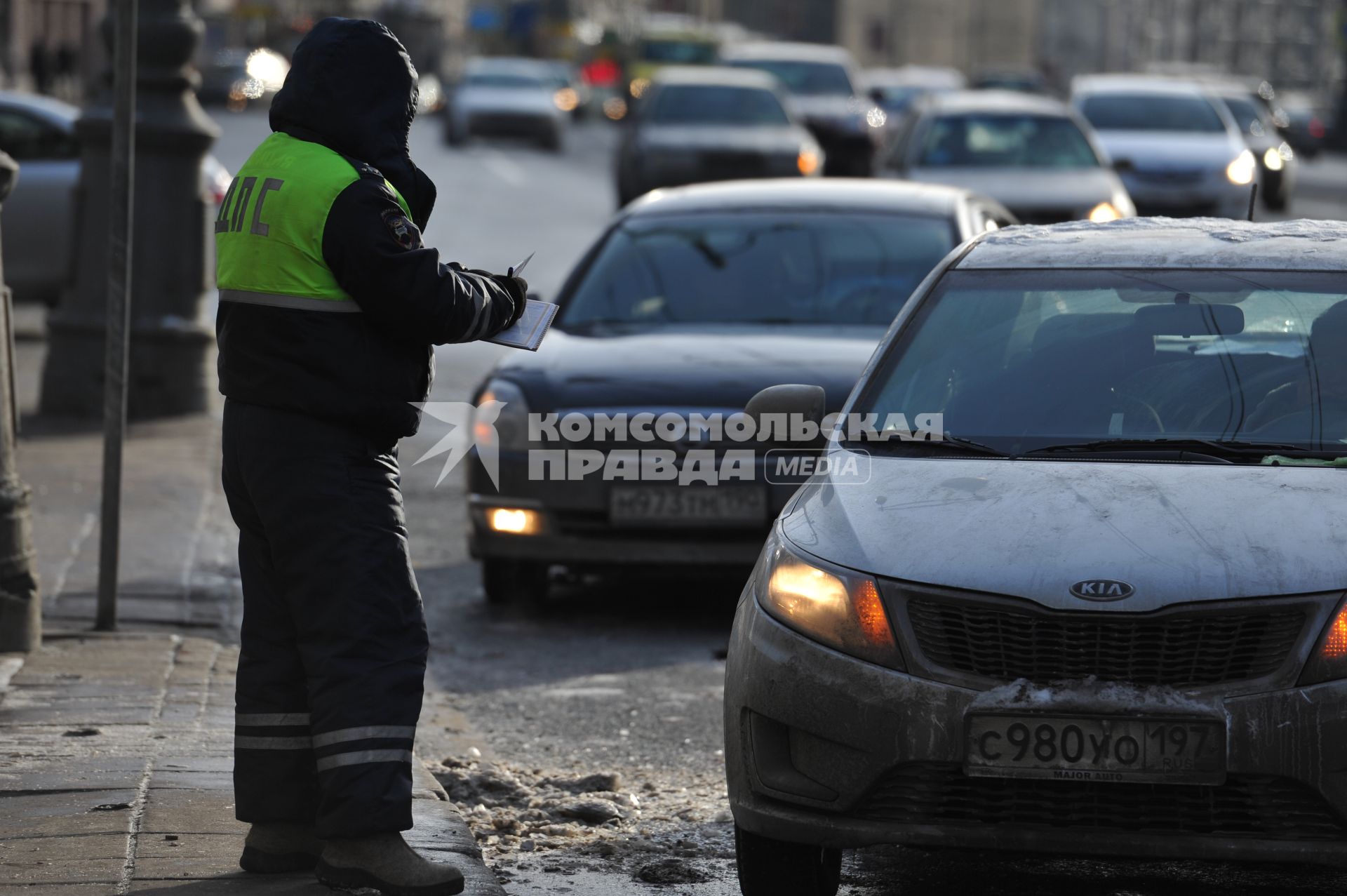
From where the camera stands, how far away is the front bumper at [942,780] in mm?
3904

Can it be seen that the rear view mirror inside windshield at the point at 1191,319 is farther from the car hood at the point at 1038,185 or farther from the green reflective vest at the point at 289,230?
the car hood at the point at 1038,185

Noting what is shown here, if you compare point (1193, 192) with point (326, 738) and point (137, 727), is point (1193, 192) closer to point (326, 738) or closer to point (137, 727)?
point (137, 727)

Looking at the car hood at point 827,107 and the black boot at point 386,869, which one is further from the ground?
the black boot at point 386,869

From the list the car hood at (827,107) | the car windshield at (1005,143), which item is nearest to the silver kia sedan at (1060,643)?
the car windshield at (1005,143)

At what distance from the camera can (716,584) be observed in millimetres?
8641

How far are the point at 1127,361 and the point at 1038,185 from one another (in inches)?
495

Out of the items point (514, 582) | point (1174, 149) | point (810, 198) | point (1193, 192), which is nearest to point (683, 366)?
point (514, 582)

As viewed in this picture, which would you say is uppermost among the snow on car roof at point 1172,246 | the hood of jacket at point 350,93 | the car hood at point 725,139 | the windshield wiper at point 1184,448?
the hood of jacket at point 350,93

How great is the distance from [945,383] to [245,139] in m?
39.0

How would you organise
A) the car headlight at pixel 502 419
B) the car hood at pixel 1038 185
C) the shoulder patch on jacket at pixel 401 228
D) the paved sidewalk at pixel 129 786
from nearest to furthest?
the shoulder patch on jacket at pixel 401 228 < the paved sidewalk at pixel 129 786 < the car headlight at pixel 502 419 < the car hood at pixel 1038 185

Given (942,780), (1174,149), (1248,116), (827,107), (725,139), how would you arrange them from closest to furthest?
(942,780)
(1174,149)
(725,139)
(1248,116)
(827,107)

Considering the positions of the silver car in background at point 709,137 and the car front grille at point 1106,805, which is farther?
the silver car in background at point 709,137

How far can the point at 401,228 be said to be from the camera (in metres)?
4.14

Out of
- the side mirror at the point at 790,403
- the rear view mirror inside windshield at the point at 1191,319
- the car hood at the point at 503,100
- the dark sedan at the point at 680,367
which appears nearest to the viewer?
the rear view mirror inside windshield at the point at 1191,319
